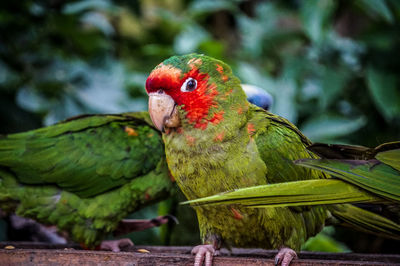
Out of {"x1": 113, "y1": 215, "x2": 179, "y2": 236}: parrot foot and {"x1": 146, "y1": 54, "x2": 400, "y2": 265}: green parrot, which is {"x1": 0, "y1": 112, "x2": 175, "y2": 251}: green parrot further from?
{"x1": 146, "y1": 54, "x2": 400, "y2": 265}: green parrot

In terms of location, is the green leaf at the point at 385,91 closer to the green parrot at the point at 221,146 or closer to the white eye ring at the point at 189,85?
the green parrot at the point at 221,146

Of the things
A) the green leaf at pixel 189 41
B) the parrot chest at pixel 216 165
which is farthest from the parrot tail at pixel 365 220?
the green leaf at pixel 189 41

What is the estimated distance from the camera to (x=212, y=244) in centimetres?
129

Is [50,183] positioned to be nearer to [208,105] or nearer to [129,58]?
[208,105]

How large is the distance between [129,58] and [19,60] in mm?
1278

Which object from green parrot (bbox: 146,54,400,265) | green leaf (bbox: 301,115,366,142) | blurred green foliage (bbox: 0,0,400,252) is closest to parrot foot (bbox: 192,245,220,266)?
green parrot (bbox: 146,54,400,265)

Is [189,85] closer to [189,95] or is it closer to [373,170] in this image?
[189,95]

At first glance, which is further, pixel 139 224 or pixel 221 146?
pixel 139 224

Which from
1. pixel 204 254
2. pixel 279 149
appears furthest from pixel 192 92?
pixel 204 254

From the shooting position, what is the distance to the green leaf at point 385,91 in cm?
249

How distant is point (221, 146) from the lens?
1.19 meters

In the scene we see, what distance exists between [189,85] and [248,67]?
64.5 inches

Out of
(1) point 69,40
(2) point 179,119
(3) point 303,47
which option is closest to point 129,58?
(1) point 69,40

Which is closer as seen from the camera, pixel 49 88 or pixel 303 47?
pixel 49 88
